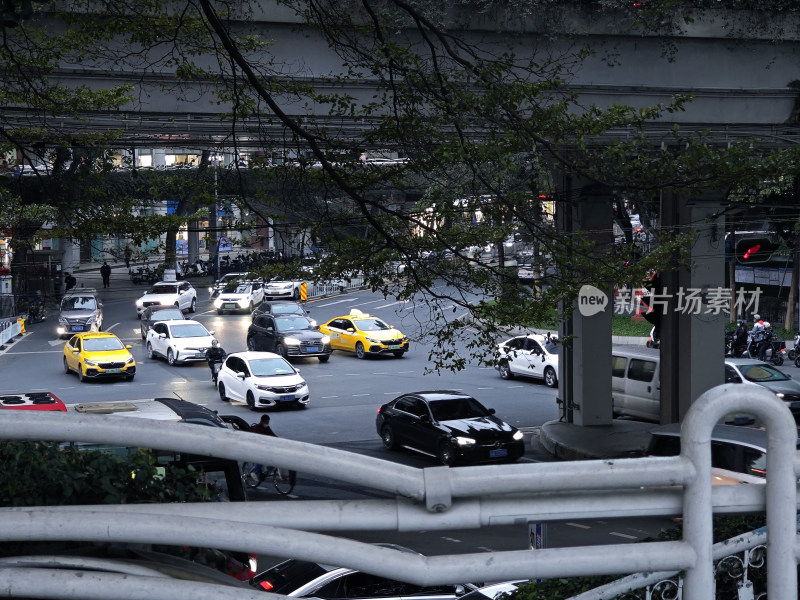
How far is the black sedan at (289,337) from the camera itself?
31.2 metres

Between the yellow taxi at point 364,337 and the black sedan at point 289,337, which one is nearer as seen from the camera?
the black sedan at point 289,337

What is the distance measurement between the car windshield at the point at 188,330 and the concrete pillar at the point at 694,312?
1622 centimetres

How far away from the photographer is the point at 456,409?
62.1 ft

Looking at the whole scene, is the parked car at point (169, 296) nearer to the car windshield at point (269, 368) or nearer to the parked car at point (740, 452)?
the car windshield at point (269, 368)

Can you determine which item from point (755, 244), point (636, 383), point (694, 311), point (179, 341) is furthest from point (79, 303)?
point (755, 244)

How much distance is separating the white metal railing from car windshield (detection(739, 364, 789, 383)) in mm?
19565

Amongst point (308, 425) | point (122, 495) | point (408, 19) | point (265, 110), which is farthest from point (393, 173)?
point (308, 425)

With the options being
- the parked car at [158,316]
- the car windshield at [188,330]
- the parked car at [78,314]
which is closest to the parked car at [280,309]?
the car windshield at [188,330]

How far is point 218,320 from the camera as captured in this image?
41.6m

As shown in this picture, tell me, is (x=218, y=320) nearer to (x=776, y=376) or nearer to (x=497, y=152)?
(x=776, y=376)

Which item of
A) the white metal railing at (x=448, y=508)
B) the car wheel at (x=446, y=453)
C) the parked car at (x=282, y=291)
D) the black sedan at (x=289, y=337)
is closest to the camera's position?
the white metal railing at (x=448, y=508)

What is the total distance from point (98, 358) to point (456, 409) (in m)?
13.0

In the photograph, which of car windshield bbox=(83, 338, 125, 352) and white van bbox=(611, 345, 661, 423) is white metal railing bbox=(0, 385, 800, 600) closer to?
white van bbox=(611, 345, 661, 423)

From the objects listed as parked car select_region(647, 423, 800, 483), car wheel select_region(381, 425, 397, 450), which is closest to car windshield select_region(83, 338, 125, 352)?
car wheel select_region(381, 425, 397, 450)
